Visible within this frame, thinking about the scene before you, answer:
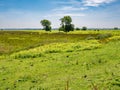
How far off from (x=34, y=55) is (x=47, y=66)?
6723 mm

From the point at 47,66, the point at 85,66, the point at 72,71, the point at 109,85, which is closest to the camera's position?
the point at 109,85

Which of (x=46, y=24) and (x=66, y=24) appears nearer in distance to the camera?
(x=66, y=24)

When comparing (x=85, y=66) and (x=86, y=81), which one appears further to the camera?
(x=85, y=66)

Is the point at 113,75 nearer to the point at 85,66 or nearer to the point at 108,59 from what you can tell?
the point at 85,66

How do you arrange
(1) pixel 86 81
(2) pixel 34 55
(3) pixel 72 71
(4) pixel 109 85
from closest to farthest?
(4) pixel 109 85 → (1) pixel 86 81 → (3) pixel 72 71 → (2) pixel 34 55

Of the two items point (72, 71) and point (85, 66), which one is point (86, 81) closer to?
point (72, 71)

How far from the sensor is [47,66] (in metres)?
17.3

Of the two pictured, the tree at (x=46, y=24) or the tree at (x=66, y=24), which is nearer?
the tree at (x=66, y=24)

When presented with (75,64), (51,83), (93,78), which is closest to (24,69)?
(75,64)

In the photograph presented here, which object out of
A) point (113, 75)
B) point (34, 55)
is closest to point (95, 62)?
point (113, 75)

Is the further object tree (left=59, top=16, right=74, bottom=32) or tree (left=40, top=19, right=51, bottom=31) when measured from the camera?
tree (left=40, top=19, right=51, bottom=31)

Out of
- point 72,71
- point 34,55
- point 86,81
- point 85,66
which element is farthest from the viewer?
point 34,55

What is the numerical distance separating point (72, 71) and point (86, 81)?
3429mm

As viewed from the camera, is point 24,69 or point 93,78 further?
point 24,69
